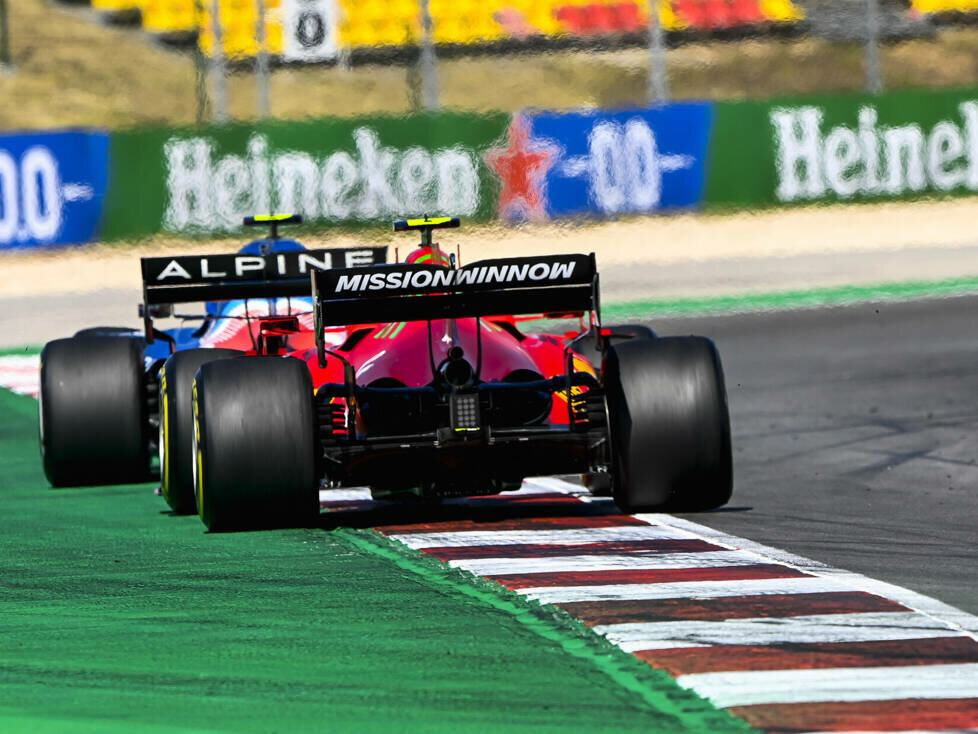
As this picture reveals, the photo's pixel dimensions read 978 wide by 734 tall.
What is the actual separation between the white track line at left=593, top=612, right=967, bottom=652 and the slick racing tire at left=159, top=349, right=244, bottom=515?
→ 11.6ft

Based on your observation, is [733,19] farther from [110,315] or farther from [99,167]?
[110,315]

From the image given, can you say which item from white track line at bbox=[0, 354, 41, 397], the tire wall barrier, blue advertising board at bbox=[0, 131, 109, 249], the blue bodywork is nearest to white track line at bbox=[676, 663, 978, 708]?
the blue bodywork

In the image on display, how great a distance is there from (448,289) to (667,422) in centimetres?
114

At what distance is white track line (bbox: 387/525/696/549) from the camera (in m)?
8.70

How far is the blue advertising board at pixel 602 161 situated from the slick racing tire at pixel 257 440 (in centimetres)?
2022

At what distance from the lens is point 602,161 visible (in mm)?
29906

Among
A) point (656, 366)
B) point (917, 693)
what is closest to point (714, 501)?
point (656, 366)

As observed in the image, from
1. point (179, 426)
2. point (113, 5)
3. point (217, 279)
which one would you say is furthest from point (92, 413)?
point (113, 5)

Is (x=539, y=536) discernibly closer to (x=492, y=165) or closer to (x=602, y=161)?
(x=492, y=165)

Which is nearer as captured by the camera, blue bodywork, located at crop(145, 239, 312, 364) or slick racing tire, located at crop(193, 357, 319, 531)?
slick racing tire, located at crop(193, 357, 319, 531)

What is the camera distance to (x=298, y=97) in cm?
4034

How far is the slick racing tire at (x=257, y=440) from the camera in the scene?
8695mm

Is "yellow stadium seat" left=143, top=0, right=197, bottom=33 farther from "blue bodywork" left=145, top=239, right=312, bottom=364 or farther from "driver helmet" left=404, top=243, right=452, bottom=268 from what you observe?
"driver helmet" left=404, top=243, right=452, bottom=268

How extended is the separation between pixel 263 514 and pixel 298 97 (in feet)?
106
